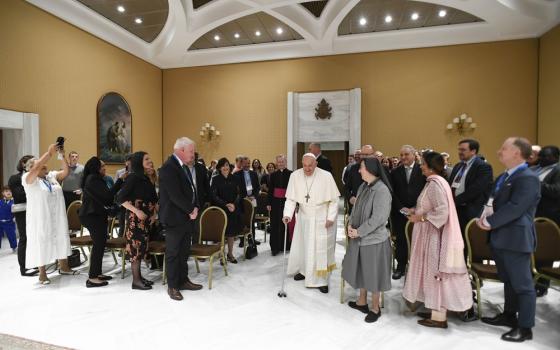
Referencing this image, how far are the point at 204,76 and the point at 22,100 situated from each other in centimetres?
581

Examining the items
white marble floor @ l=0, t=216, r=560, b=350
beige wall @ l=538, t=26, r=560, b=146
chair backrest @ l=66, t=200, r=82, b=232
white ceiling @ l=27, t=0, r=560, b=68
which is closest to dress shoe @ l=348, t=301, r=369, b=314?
white marble floor @ l=0, t=216, r=560, b=350

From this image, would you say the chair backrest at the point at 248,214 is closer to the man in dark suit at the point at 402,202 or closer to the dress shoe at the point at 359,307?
the man in dark suit at the point at 402,202

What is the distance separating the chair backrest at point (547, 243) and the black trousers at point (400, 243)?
1503mm

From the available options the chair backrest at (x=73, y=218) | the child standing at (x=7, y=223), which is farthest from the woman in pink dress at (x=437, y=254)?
the child standing at (x=7, y=223)

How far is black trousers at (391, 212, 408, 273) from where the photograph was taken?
4582 mm

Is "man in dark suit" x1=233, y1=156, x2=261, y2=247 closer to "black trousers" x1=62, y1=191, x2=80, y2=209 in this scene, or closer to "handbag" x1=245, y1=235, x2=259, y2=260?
"handbag" x1=245, y1=235, x2=259, y2=260

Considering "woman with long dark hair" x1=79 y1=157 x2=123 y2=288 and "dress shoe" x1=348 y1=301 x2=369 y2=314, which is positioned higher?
"woman with long dark hair" x1=79 y1=157 x2=123 y2=288

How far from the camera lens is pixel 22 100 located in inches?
285

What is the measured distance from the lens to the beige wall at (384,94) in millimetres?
9492

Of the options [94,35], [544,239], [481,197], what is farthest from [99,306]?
[94,35]

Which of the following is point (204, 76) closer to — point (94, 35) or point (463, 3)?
point (94, 35)

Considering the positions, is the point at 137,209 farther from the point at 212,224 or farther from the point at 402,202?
the point at 402,202

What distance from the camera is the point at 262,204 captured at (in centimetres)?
707

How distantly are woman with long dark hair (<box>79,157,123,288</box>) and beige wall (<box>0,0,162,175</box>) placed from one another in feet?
14.5
